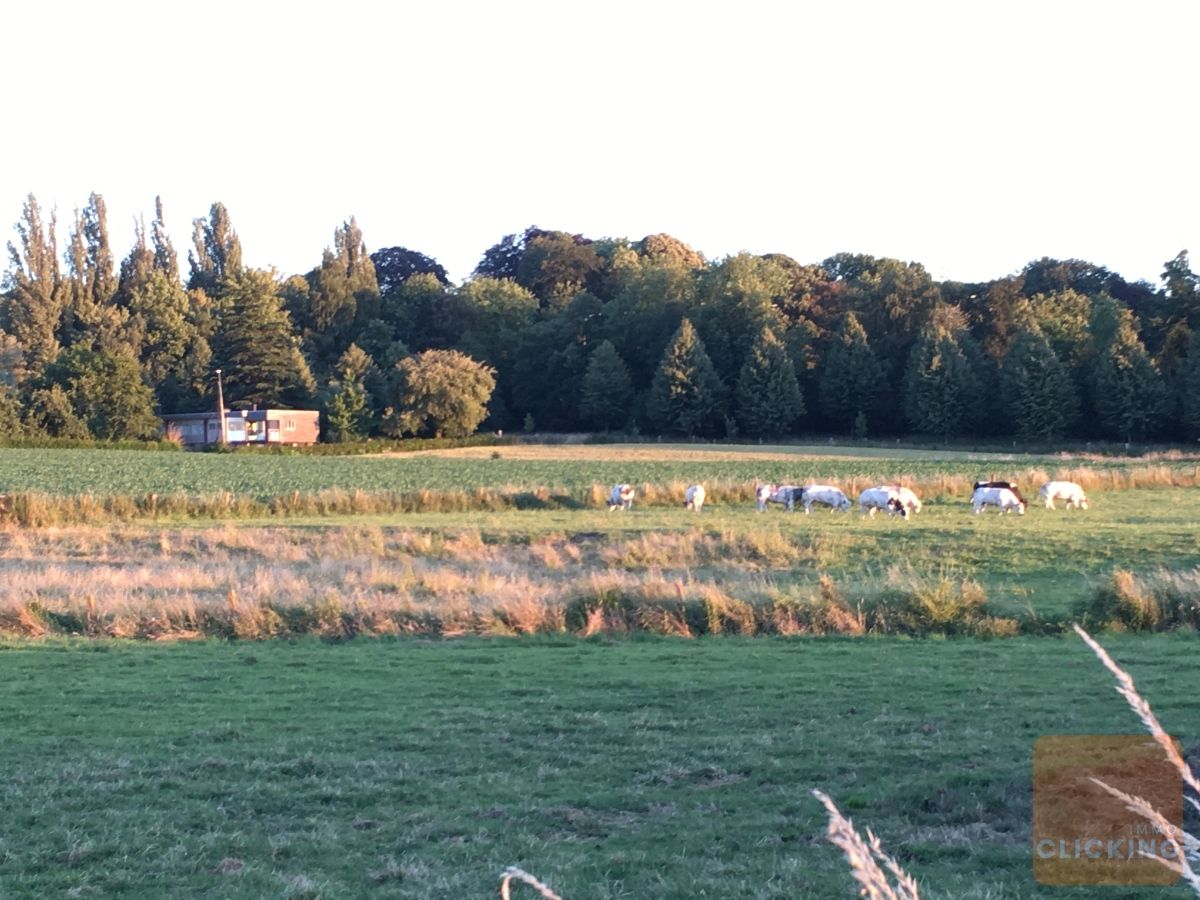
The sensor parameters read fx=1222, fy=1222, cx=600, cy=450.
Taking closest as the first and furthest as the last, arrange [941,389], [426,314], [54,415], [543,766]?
[543,766] → [941,389] → [54,415] → [426,314]

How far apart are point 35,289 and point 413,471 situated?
2190 inches

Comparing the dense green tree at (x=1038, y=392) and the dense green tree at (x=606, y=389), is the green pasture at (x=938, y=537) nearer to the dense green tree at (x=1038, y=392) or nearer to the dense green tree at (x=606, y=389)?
the dense green tree at (x=1038, y=392)

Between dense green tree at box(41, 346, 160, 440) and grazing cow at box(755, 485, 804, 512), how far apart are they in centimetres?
6307

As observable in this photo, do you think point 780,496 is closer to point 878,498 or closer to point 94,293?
point 878,498

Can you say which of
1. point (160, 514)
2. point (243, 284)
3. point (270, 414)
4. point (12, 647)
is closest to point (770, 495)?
point (160, 514)

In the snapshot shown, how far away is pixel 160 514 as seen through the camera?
39.5m

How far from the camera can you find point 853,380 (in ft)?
308

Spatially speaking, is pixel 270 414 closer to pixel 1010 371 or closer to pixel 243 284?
pixel 243 284

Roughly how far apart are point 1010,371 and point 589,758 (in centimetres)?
8177

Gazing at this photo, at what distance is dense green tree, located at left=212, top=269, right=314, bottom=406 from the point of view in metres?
100

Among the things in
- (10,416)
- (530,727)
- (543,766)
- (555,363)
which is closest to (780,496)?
(530,727)

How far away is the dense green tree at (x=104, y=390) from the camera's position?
88.9m

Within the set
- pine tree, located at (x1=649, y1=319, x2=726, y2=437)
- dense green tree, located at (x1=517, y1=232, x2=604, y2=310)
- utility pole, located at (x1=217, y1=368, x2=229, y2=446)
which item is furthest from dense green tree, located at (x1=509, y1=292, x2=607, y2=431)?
utility pole, located at (x1=217, y1=368, x2=229, y2=446)

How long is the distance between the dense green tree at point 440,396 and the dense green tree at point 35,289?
29055 millimetres
